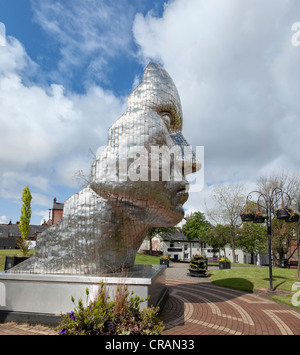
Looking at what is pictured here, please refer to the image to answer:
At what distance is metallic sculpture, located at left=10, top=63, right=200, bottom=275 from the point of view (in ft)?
19.7

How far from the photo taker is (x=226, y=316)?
690 cm

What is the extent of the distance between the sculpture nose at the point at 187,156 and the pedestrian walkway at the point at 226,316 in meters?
4.22

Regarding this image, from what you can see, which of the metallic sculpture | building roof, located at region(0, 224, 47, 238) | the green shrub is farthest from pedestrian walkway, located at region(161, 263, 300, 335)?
building roof, located at region(0, 224, 47, 238)

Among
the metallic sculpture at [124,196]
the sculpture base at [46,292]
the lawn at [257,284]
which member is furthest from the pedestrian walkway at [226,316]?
the metallic sculpture at [124,196]

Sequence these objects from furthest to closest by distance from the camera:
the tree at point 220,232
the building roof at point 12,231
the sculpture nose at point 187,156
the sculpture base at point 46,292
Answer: the building roof at point 12,231, the tree at point 220,232, the sculpture nose at point 187,156, the sculpture base at point 46,292

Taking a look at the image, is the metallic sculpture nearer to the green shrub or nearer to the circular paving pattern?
the green shrub

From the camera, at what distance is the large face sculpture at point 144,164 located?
5965mm

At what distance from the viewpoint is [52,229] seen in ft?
21.8

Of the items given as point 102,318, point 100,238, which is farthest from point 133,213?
point 102,318

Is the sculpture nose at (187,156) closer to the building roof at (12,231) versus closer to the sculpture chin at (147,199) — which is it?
the sculpture chin at (147,199)
